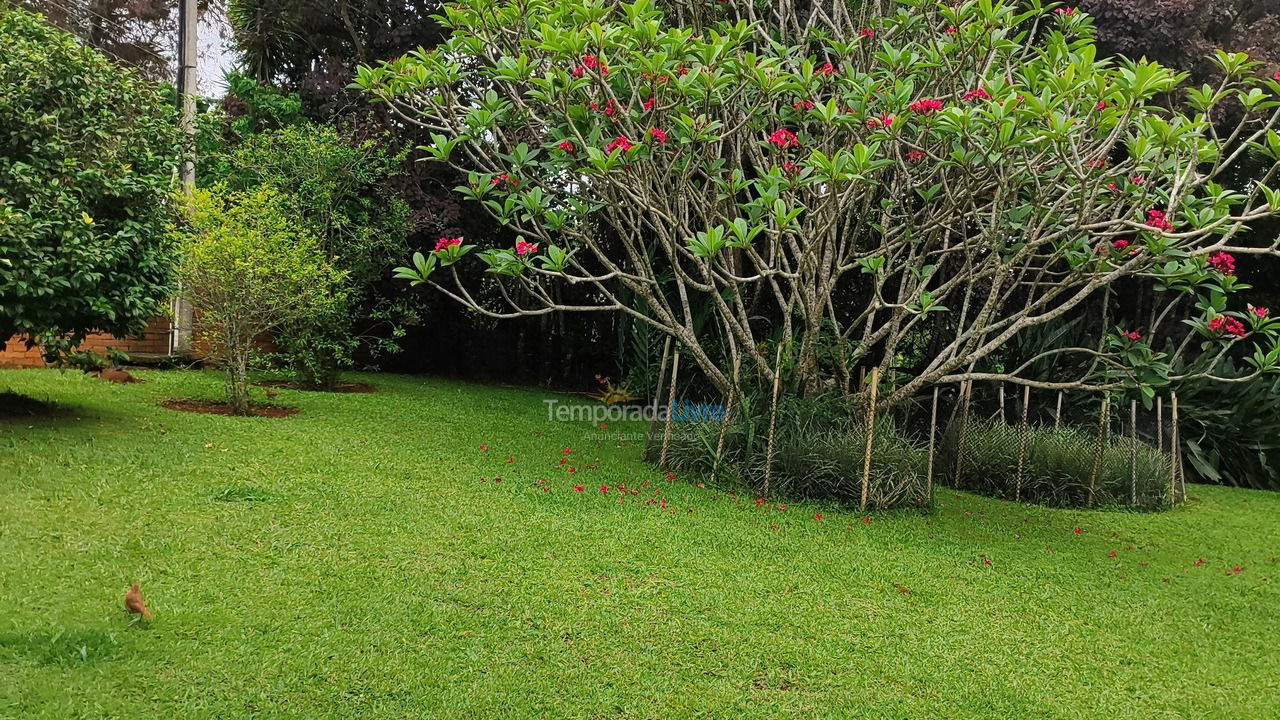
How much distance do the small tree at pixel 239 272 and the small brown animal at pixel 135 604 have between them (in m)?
3.70

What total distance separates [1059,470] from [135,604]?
598 cm

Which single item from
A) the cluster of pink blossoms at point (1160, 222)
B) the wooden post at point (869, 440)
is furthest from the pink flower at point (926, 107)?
the wooden post at point (869, 440)

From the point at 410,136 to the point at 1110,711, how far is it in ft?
30.7

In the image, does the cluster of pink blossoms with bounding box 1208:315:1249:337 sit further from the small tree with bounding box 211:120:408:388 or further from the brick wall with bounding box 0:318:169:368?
the brick wall with bounding box 0:318:169:368

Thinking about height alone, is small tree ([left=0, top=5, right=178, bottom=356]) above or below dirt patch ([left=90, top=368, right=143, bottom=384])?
above

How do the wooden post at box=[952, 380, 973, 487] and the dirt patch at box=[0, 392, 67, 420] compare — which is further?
the wooden post at box=[952, 380, 973, 487]

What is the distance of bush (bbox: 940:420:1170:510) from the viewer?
610 cm

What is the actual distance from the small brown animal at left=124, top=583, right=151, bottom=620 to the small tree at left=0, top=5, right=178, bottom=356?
8.97 feet

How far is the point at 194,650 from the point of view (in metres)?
2.63

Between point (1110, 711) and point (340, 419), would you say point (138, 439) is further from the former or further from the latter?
point (1110, 711)

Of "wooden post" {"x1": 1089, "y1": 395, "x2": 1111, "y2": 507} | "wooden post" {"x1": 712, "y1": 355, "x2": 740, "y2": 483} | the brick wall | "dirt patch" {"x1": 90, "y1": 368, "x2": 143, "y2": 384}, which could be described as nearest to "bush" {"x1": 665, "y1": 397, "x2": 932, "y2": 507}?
"wooden post" {"x1": 712, "y1": 355, "x2": 740, "y2": 483}

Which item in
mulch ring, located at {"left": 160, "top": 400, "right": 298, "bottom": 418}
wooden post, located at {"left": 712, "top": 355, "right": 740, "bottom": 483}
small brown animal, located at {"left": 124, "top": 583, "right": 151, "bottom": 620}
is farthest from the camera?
mulch ring, located at {"left": 160, "top": 400, "right": 298, "bottom": 418}

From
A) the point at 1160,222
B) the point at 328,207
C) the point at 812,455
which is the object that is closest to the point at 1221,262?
the point at 1160,222

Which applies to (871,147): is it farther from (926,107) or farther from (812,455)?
(812,455)
